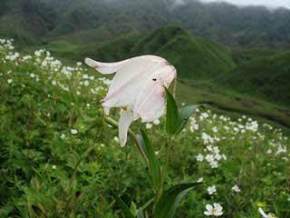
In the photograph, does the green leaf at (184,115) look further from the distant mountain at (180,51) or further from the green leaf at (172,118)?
the distant mountain at (180,51)

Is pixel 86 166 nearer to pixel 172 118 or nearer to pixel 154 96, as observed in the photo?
pixel 172 118

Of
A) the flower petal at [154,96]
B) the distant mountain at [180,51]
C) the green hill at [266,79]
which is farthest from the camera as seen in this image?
the distant mountain at [180,51]

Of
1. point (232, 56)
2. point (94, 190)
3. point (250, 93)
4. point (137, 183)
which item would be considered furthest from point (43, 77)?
point (232, 56)

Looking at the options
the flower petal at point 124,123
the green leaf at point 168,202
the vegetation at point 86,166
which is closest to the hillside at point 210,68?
the vegetation at point 86,166

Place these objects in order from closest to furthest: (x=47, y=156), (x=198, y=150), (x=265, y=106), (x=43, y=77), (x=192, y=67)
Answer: (x=47, y=156), (x=198, y=150), (x=43, y=77), (x=265, y=106), (x=192, y=67)

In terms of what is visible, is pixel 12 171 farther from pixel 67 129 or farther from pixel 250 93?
pixel 250 93

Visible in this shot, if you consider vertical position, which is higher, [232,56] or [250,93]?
[250,93]
